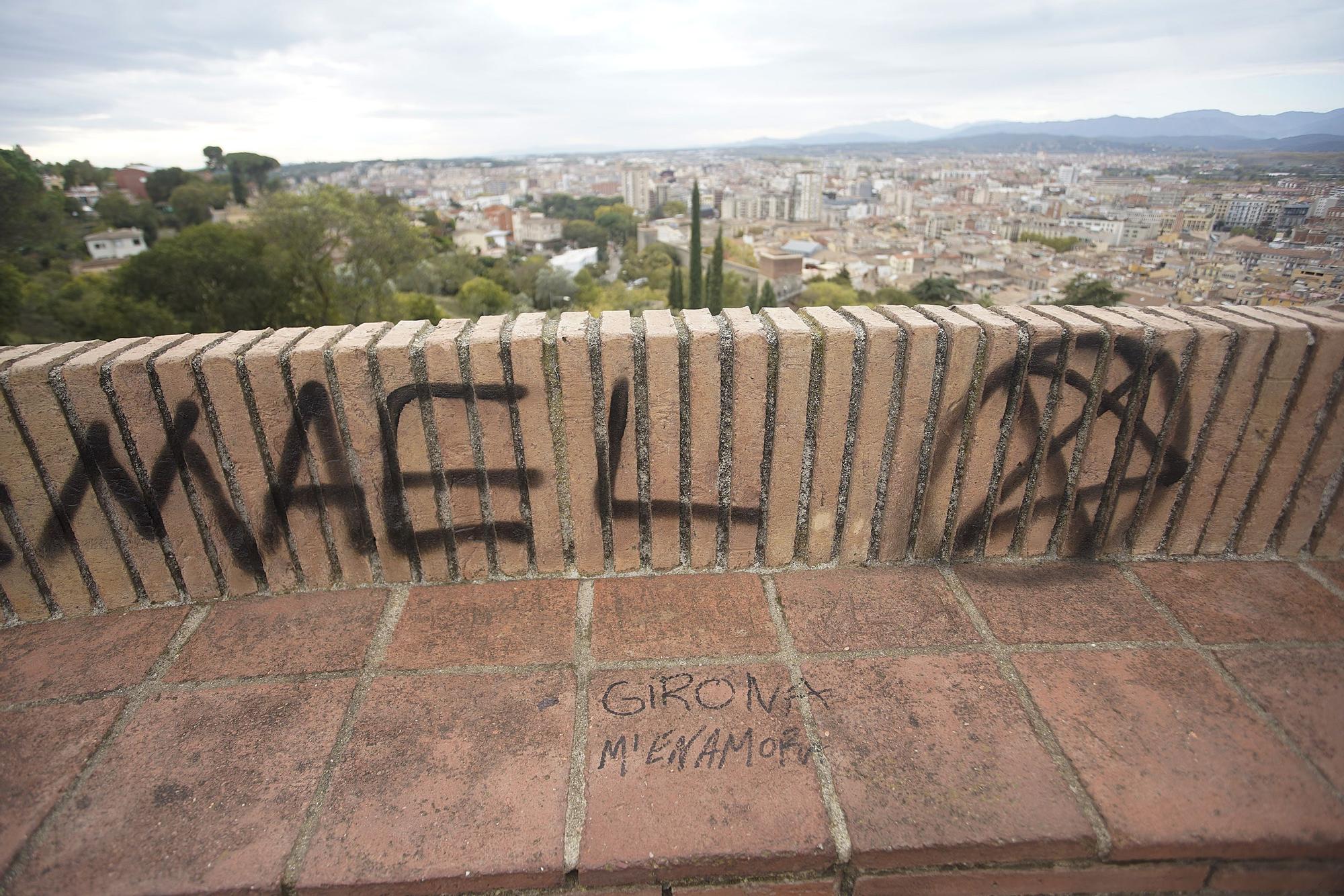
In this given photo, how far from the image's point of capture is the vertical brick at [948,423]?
2.14m

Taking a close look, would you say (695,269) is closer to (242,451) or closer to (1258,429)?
(1258,429)

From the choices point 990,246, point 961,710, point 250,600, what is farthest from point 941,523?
point 990,246

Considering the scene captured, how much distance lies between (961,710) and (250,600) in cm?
225

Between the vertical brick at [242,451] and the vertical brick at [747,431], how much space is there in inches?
58.9

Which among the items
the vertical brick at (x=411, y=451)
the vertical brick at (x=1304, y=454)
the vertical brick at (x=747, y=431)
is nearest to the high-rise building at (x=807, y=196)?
the vertical brick at (x=1304, y=454)

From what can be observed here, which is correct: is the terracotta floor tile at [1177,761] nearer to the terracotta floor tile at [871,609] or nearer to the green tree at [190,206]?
the terracotta floor tile at [871,609]

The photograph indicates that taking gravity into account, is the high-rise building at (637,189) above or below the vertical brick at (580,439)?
below

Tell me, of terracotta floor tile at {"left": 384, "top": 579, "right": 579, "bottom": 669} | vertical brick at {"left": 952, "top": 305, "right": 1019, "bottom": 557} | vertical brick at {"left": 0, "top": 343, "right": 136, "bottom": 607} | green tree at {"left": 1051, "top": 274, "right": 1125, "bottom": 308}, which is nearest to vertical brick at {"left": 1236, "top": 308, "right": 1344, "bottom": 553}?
vertical brick at {"left": 952, "top": 305, "right": 1019, "bottom": 557}

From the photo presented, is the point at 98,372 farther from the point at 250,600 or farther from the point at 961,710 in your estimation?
the point at 961,710

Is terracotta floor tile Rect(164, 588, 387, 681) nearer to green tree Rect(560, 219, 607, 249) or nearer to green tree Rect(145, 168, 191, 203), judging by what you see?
green tree Rect(145, 168, 191, 203)

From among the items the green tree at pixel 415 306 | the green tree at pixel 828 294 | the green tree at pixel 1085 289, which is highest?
the green tree at pixel 1085 289

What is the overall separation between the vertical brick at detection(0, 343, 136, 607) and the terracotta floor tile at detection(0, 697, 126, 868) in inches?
18.5

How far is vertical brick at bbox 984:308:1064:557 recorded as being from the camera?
7.13ft

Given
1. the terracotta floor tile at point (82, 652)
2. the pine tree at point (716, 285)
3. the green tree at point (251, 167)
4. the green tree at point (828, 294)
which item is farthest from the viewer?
the green tree at point (251, 167)
